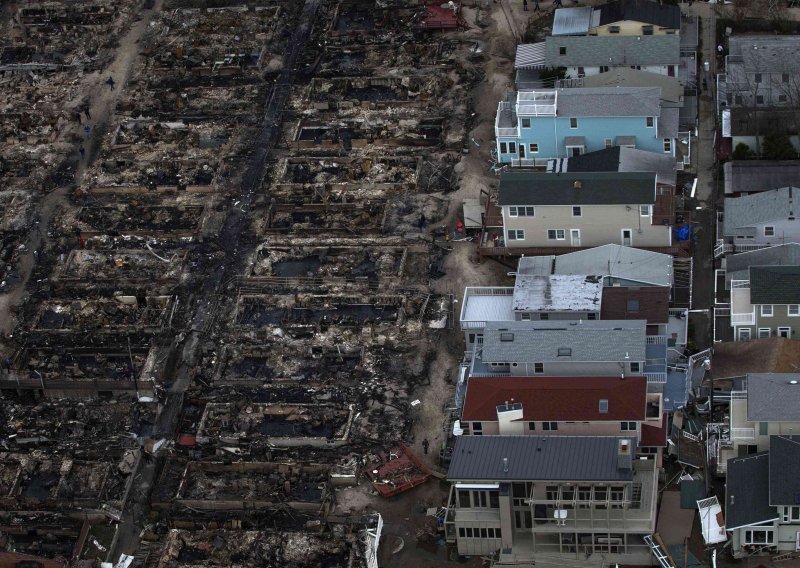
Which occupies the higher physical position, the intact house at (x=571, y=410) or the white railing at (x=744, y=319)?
the white railing at (x=744, y=319)

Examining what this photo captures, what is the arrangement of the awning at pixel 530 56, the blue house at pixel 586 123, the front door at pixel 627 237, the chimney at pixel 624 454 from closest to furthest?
1. the chimney at pixel 624 454
2. the front door at pixel 627 237
3. the blue house at pixel 586 123
4. the awning at pixel 530 56

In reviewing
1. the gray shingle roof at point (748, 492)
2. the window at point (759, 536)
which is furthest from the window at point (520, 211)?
the window at point (759, 536)

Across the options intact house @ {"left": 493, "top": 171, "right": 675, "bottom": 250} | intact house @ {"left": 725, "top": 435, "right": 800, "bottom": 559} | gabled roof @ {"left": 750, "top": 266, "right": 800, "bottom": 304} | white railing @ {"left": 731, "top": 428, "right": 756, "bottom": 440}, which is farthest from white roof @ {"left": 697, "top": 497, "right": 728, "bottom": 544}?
intact house @ {"left": 493, "top": 171, "right": 675, "bottom": 250}

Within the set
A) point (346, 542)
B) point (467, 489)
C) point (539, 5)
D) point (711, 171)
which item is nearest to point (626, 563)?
point (467, 489)

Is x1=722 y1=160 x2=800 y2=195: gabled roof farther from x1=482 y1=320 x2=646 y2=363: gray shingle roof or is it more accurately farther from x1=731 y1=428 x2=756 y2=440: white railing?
x1=731 y1=428 x2=756 y2=440: white railing

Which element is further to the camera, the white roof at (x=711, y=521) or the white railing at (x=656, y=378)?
the white railing at (x=656, y=378)

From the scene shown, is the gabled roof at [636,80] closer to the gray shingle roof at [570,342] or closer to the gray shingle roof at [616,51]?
the gray shingle roof at [616,51]

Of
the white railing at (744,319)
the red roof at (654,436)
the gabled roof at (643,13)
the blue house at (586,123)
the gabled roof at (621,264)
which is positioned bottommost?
the red roof at (654,436)
